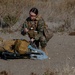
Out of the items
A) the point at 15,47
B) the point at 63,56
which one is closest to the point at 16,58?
the point at 15,47

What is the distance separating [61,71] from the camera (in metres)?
9.73

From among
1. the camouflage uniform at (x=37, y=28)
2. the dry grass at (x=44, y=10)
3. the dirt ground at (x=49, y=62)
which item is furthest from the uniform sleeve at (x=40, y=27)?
the dry grass at (x=44, y=10)

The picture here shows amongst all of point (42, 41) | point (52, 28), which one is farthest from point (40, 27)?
point (52, 28)

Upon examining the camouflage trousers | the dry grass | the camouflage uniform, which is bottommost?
the dry grass

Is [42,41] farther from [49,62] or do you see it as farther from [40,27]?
[49,62]

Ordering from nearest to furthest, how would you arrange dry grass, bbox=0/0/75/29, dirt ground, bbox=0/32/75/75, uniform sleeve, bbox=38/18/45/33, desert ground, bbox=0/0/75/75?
1. dirt ground, bbox=0/32/75/75
2. desert ground, bbox=0/0/75/75
3. uniform sleeve, bbox=38/18/45/33
4. dry grass, bbox=0/0/75/29

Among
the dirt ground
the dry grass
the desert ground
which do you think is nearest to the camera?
the dirt ground

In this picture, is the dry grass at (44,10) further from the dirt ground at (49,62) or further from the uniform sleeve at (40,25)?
the uniform sleeve at (40,25)

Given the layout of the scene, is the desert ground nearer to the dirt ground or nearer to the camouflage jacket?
the dirt ground

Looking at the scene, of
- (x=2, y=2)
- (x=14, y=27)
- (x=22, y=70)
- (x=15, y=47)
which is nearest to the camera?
(x=22, y=70)

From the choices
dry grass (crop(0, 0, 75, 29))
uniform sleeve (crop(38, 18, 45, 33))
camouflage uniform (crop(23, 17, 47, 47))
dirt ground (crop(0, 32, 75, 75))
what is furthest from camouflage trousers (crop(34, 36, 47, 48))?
dry grass (crop(0, 0, 75, 29))

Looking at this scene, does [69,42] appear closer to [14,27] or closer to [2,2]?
[14,27]

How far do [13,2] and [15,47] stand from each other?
1194cm

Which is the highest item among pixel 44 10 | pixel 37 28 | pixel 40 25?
pixel 40 25
